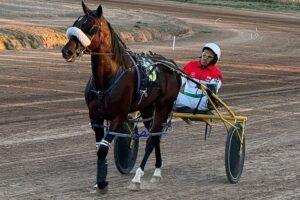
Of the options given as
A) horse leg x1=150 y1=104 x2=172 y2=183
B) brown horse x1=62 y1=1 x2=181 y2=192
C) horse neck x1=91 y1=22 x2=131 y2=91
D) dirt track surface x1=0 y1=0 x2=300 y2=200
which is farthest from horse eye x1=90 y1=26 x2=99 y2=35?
Answer: dirt track surface x1=0 y1=0 x2=300 y2=200

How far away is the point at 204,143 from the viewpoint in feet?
35.2

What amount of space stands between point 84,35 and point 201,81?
7.20ft

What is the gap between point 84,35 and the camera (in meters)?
6.95

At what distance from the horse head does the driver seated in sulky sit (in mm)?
1760

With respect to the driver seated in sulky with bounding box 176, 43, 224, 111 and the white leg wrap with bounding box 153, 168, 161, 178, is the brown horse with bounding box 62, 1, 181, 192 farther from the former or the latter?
the driver seated in sulky with bounding box 176, 43, 224, 111

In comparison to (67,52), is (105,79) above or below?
below

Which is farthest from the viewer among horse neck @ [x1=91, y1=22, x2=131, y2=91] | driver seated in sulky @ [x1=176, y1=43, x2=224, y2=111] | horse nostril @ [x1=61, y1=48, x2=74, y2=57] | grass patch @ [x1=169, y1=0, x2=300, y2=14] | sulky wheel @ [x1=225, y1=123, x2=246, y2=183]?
grass patch @ [x1=169, y1=0, x2=300, y2=14]

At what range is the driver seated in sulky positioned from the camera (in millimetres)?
8750

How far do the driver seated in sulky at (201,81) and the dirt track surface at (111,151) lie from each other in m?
0.73

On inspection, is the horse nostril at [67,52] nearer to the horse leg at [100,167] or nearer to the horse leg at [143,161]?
the horse leg at [100,167]

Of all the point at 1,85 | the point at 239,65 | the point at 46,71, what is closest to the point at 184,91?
the point at 1,85

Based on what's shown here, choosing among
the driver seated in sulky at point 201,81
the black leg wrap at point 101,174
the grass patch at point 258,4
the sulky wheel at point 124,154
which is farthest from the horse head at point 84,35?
the grass patch at point 258,4

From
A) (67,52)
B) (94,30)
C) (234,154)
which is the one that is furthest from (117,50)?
(234,154)

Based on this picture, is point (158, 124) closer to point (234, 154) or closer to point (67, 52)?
point (234, 154)
